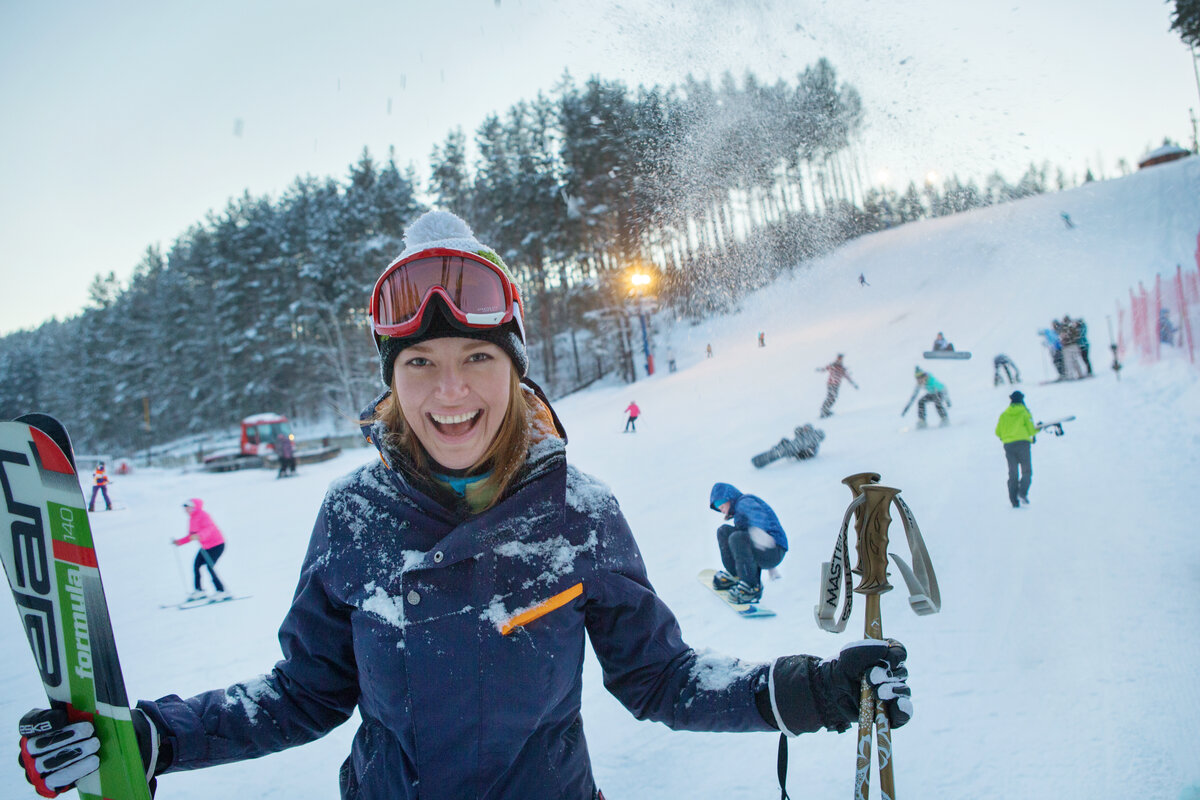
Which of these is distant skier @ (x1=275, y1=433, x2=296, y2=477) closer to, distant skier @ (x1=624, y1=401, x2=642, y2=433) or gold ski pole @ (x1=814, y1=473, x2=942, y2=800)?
distant skier @ (x1=624, y1=401, x2=642, y2=433)

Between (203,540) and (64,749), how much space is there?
290 inches

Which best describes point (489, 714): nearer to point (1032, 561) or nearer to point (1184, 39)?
point (1032, 561)

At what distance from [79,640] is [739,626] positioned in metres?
4.57

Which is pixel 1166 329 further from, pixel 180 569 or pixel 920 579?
pixel 180 569

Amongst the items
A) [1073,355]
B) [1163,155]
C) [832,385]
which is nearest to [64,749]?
[832,385]

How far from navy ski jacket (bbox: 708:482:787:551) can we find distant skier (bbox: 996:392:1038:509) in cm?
354

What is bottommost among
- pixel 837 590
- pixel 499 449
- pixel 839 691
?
pixel 839 691

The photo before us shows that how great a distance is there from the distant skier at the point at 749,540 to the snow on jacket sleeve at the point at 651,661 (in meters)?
4.15

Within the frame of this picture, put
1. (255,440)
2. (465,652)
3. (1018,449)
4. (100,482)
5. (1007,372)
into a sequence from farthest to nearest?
(255,440)
(100,482)
(1007,372)
(1018,449)
(465,652)

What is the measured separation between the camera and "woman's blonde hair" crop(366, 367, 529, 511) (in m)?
1.47

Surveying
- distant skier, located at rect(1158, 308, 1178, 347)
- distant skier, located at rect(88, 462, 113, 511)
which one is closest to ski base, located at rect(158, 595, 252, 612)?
distant skier, located at rect(88, 462, 113, 511)

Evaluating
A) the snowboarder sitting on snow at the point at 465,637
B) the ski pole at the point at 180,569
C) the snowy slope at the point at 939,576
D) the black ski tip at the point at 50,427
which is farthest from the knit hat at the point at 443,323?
the ski pole at the point at 180,569

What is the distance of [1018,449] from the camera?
22.7 feet

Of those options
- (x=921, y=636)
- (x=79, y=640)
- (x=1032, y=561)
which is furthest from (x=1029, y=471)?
(x=79, y=640)
